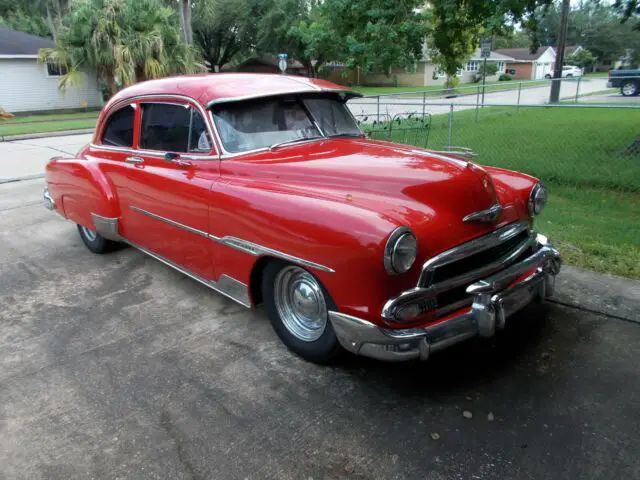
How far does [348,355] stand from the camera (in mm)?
3455

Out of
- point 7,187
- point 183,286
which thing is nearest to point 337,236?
point 183,286

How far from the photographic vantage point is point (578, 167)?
8.34 m

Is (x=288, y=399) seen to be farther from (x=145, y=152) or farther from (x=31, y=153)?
(x=31, y=153)

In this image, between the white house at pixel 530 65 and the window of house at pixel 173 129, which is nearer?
the window of house at pixel 173 129

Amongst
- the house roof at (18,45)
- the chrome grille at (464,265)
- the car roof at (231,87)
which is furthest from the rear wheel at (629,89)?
the house roof at (18,45)

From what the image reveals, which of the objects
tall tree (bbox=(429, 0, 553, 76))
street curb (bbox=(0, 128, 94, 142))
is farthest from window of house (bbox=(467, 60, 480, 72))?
tall tree (bbox=(429, 0, 553, 76))

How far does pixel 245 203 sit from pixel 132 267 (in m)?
2.43

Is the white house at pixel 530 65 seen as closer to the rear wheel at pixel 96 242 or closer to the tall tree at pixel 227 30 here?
the tall tree at pixel 227 30

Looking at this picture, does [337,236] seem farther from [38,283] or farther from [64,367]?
[38,283]

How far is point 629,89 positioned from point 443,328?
28175mm

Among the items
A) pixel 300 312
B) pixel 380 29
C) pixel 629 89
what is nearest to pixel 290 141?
pixel 300 312

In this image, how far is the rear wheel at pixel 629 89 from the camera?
25.4 m

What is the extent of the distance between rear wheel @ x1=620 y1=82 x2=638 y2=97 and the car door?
1070 inches

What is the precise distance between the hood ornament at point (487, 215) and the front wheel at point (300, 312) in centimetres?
98
